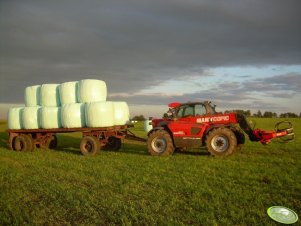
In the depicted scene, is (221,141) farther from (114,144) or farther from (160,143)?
(114,144)

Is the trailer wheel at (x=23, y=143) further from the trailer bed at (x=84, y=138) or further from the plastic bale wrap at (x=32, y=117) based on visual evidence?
the plastic bale wrap at (x=32, y=117)

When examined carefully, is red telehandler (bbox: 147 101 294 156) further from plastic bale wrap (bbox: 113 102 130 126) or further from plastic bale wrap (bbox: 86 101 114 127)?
plastic bale wrap (bbox: 113 102 130 126)

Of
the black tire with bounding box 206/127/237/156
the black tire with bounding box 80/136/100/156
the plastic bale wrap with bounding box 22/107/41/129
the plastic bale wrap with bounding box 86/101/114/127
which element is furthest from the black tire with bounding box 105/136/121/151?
the black tire with bounding box 206/127/237/156

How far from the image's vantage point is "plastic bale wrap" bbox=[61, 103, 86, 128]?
14633 millimetres

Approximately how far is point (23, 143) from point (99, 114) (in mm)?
5015

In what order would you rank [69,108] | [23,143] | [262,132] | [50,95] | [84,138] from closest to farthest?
[262,132] → [69,108] → [84,138] → [50,95] → [23,143]

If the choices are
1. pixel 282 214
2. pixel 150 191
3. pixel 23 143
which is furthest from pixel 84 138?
pixel 282 214

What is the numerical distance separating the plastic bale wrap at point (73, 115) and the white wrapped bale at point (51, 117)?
629mm

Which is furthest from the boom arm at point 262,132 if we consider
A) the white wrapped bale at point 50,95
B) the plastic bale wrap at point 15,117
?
the plastic bale wrap at point 15,117

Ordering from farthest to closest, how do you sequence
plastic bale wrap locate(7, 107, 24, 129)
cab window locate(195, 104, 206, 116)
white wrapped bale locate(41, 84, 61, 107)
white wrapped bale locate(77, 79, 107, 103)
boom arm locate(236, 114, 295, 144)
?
plastic bale wrap locate(7, 107, 24, 129), white wrapped bale locate(41, 84, 61, 107), white wrapped bale locate(77, 79, 107, 103), cab window locate(195, 104, 206, 116), boom arm locate(236, 114, 295, 144)

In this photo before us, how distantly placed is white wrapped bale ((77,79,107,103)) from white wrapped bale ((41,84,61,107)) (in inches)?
55.2

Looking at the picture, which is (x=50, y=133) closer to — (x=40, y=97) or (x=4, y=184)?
(x=40, y=97)

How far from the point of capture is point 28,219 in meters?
5.96

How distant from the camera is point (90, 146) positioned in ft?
48.4
